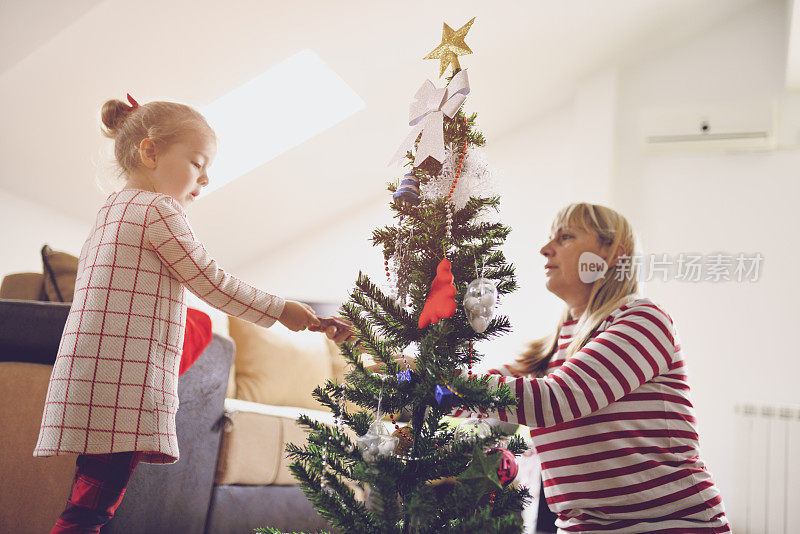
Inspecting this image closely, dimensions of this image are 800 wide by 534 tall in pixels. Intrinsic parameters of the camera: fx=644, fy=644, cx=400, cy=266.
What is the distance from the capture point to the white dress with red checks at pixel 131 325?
1027 mm

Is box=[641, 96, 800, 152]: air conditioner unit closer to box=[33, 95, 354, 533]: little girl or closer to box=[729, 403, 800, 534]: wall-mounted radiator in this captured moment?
box=[729, 403, 800, 534]: wall-mounted radiator

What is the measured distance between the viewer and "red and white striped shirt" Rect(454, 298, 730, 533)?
103cm

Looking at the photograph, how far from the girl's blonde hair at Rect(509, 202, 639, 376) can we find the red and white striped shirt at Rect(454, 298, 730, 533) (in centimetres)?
9

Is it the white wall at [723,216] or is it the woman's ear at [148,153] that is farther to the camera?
the white wall at [723,216]

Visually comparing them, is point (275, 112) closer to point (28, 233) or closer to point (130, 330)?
point (28, 233)

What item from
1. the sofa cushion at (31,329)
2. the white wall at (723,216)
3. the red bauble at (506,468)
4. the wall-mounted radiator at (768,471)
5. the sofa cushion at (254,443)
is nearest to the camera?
the red bauble at (506,468)

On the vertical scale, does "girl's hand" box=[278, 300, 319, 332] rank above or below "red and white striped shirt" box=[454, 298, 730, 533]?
above

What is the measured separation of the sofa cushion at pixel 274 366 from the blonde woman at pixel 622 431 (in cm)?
150

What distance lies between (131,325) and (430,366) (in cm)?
55

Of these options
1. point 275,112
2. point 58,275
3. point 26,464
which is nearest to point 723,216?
point 275,112

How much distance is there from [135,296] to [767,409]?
3234mm

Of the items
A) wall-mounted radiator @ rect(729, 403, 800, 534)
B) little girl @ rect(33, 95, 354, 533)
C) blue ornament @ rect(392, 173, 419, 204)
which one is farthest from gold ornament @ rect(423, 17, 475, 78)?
wall-mounted radiator @ rect(729, 403, 800, 534)

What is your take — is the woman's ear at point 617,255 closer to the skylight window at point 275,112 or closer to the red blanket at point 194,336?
the red blanket at point 194,336

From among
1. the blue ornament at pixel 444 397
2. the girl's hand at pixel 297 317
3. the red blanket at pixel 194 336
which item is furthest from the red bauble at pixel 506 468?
the red blanket at pixel 194 336
